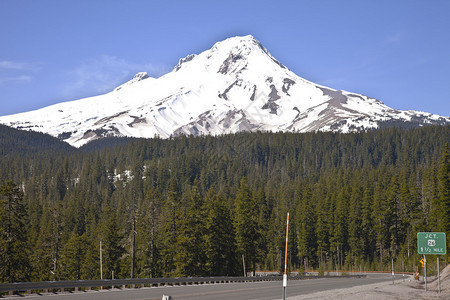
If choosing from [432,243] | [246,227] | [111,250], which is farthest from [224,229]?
[432,243]

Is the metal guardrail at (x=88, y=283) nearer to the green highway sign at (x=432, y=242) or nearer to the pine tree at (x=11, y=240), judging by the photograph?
the pine tree at (x=11, y=240)

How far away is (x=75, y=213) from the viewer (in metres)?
108

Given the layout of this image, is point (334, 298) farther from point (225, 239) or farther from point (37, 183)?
point (37, 183)

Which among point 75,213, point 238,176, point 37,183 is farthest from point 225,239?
point 37,183

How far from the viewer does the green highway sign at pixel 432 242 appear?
35.8 meters

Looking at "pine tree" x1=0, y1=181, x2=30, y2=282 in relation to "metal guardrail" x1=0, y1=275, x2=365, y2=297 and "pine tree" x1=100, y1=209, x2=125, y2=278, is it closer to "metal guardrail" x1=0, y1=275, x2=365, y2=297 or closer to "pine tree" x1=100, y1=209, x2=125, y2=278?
"metal guardrail" x1=0, y1=275, x2=365, y2=297

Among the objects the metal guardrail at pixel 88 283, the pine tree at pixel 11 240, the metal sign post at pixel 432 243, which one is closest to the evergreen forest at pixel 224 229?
the pine tree at pixel 11 240

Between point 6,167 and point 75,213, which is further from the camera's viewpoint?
→ point 6,167

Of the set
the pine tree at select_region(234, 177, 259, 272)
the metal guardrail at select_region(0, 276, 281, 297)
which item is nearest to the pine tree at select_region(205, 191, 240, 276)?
the pine tree at select_region(234, 177, 259, 272)

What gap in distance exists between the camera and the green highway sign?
35781 millimetres

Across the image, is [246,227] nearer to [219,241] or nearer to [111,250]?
[219,241]

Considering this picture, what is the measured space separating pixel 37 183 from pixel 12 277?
5629 inches

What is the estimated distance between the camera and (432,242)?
36.1m

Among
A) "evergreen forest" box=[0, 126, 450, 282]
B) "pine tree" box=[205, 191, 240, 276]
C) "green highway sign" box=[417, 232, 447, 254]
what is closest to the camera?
"green highway sign" box=[417, 232, 447, 254]
